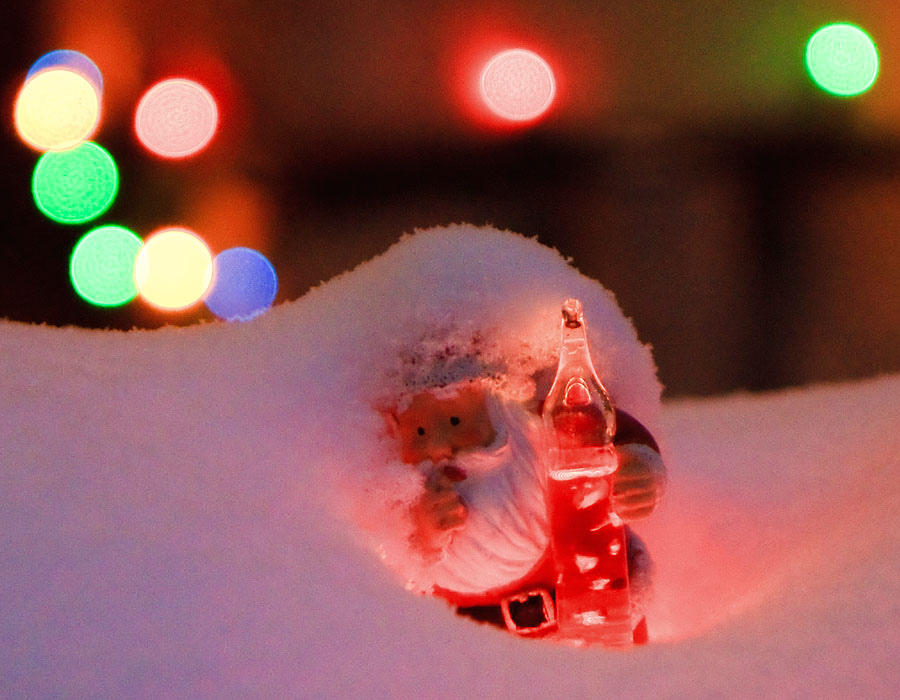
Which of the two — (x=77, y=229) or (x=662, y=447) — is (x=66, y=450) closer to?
(x=662, y=447)

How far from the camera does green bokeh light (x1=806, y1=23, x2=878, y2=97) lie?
1239 mm

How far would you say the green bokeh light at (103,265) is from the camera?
1.29 m

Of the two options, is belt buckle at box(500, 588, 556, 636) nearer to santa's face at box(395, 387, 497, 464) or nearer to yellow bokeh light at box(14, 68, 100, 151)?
santa's face at box(395, 387, 497, 464)

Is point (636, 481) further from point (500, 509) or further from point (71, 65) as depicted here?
point (71, 65)

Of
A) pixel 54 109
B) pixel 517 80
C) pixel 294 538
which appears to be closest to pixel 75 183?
pixel 54 109

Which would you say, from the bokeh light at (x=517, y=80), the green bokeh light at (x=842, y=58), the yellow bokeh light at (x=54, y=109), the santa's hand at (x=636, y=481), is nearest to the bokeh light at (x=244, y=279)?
the yellow bokeh light at (x=54, y=109)

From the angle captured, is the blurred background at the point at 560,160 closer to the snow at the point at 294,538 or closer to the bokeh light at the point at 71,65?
the bokeh light at the point at 71,65

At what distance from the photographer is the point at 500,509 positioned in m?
0.49

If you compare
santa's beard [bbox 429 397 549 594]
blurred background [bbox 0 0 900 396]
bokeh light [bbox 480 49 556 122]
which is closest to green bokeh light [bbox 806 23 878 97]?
blurred background [bbox 0 0 900 396]

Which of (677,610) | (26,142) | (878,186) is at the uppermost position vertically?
(26,142)

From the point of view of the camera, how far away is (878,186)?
1385mm

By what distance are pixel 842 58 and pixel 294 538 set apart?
4.10 feet

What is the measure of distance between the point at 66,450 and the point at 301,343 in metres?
0.13

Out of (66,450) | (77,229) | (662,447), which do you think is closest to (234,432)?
(66,450)
